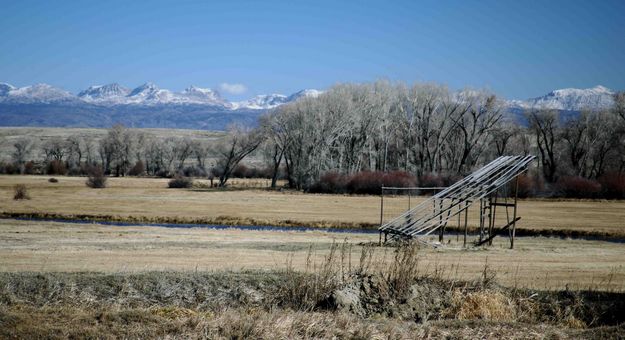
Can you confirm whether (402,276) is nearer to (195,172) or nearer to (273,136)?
(273,136)

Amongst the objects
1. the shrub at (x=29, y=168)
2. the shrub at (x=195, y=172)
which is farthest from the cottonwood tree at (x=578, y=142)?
the shrub at (x=29, y=168)

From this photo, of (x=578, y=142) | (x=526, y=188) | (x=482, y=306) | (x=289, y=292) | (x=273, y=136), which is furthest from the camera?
(x=273, y=136)

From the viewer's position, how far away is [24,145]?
15362cm

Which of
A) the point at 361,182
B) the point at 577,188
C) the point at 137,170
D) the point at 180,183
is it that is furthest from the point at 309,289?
the point at 137,170

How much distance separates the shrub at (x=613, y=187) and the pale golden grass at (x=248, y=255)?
1791 inches

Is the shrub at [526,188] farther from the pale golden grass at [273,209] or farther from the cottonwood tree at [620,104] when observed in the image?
the cottonwood tree at [620,104]

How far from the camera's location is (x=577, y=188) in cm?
7825

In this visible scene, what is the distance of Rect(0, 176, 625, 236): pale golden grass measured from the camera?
163 feet

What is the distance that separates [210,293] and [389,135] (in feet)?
281

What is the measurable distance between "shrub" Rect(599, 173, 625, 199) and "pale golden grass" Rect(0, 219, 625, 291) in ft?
149

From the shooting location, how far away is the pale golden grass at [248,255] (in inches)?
770

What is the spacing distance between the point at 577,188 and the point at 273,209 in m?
42.5

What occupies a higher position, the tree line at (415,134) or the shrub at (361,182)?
the tree line at (415,134)

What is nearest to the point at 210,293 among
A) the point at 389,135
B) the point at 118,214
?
the point at 118,214
